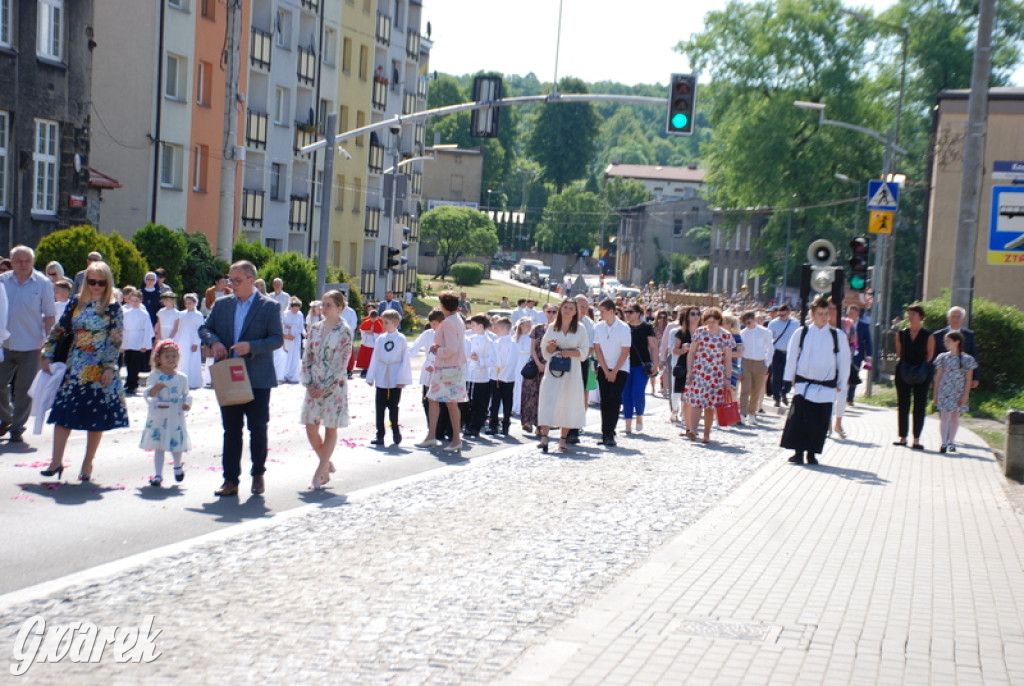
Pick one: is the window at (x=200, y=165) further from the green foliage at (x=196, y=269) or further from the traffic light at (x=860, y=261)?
the traffic light at (x=860, y=261)

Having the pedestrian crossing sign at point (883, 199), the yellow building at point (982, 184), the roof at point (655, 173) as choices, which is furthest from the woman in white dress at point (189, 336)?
the roof at point (655, 173)

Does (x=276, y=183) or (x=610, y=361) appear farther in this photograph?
(x=276, y=183)

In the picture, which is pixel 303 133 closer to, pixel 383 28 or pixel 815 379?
pixel 383 28

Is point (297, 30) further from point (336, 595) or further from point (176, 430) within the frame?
point (336, 595)

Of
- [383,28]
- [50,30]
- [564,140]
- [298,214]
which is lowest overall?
[298,214]

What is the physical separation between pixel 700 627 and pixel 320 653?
201 centimetres

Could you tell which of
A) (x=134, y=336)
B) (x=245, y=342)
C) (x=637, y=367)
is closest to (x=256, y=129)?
(x=134, y=336)

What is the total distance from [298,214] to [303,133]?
3.38 meters

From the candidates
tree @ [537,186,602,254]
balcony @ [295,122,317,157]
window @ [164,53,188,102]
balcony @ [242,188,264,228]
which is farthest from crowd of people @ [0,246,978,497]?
tree @ [537,186,602,254]

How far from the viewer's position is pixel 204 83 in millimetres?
41156

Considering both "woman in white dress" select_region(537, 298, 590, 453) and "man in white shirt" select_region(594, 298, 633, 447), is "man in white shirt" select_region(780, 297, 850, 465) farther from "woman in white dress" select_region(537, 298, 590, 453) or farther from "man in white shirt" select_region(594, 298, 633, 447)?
"woman in white dress" select_region(537, 298, 590, 453)

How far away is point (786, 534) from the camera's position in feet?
31.2

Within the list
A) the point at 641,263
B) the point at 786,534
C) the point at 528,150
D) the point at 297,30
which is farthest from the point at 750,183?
the point at 528,150

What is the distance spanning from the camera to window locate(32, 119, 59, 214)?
2692 centimetres
